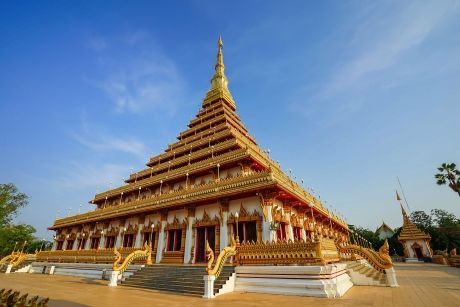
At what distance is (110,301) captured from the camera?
8.59m

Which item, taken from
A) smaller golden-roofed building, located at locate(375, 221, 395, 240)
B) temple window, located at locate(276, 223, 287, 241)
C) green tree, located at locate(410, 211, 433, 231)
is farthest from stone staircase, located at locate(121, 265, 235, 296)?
smaller golden-roofed building, located at locate(375, 221, 395, 240)

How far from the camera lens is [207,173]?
65.6 feet

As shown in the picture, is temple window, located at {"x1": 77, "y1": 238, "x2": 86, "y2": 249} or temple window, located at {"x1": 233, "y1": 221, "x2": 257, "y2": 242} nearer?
temple window, located at {"x1": 233, "y1": 221, "x2": 257, "y2": 242}

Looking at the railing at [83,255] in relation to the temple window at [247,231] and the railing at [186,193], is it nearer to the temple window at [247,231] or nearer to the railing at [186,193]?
the railing at [186,193]

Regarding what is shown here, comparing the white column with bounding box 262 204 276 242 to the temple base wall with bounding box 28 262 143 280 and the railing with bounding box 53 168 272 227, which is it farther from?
the temple base wall with bounding box 28 262 143 280

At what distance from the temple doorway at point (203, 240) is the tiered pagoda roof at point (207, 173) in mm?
1846

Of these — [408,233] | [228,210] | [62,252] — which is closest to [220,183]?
[228,210]

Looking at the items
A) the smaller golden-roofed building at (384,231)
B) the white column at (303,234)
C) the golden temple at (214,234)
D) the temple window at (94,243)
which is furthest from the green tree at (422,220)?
the temple window at (94,243)

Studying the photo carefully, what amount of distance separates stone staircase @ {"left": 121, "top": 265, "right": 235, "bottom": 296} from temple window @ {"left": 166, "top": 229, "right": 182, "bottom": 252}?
2154 millimetres

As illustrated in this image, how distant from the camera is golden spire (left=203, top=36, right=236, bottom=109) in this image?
30.8 metres

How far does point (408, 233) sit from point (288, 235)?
109 feet

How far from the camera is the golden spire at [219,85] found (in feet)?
101

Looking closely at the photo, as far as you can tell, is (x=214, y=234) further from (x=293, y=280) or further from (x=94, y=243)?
(x=94, y=243)

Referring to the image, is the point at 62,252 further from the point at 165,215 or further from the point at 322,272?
the point at 322,272
